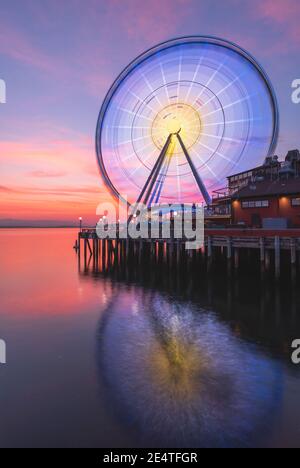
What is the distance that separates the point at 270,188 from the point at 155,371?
22628 mm

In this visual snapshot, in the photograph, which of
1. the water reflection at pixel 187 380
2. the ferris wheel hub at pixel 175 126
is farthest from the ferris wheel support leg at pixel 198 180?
the water reflection at pixel 187 380

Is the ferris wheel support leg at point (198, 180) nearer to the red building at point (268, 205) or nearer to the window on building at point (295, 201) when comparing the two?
the red building at point (268, 205)

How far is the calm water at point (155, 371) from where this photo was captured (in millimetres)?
6191

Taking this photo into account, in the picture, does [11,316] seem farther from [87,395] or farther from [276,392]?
[276,392]

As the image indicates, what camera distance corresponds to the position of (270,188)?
27.7 metres

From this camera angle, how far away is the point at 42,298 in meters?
20.5

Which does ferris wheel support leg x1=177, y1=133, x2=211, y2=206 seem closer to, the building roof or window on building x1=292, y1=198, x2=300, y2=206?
the building roof

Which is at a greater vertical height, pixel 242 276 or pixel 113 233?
pixel 113 233

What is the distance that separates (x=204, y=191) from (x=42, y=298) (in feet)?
54.2

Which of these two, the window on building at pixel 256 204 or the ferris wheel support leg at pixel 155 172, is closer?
the window on building at pixel 256 204

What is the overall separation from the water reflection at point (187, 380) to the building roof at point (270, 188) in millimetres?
15680

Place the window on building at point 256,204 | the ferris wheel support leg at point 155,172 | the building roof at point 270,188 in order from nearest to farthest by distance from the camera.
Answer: the building roof at point 270,188 → the window on building at point 256,204 → the ferris wheel support leg at point 155,172
